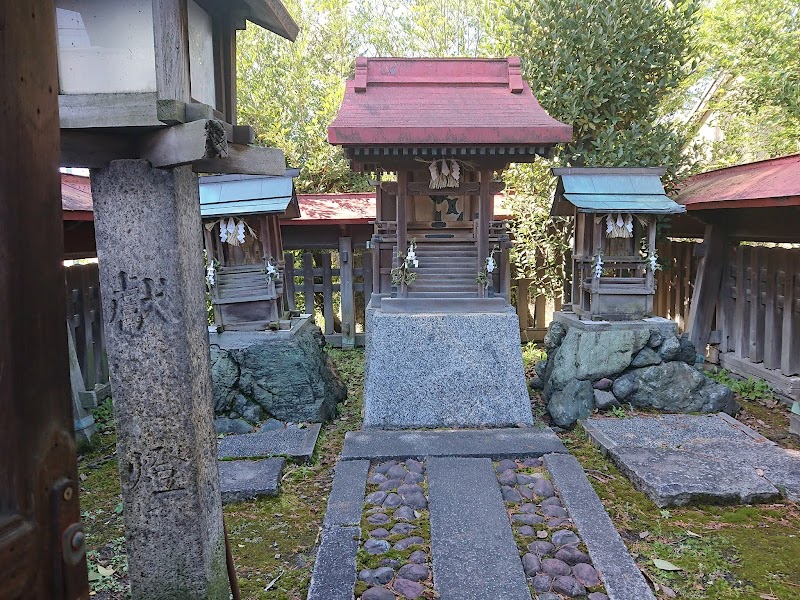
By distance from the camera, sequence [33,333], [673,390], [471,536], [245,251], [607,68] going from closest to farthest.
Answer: [33,333] < [471,536] < [673,390] < [245,251] < [607,68]

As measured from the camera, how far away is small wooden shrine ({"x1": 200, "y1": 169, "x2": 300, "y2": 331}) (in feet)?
21.2

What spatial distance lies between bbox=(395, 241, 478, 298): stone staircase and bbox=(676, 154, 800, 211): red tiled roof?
2987mm

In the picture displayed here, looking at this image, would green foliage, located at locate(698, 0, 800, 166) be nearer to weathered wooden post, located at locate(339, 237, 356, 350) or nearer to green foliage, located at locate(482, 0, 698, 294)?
green foliage, located at locate(482, 0, 698, 294)

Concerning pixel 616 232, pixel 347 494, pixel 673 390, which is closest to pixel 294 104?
pixel 616 232

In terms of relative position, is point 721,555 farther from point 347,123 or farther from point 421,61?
point 421,61

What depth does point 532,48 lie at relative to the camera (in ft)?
29.2

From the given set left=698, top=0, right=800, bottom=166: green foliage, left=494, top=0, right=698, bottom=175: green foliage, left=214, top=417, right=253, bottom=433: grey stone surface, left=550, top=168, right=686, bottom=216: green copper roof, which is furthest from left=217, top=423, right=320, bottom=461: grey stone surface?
left=698, top=0, right=800, bottom=166: green foliage

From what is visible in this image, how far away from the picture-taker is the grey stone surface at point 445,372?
19.9 ft

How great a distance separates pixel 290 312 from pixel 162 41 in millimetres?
5288

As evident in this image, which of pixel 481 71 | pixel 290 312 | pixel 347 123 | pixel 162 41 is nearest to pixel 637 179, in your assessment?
pixel 481 71

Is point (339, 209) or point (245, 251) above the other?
point (339, 209)

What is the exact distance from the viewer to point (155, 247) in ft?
8.18

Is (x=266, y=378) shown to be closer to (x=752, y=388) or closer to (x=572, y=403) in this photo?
(x=572, y=403)

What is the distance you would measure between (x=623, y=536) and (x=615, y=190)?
4.27 meters
